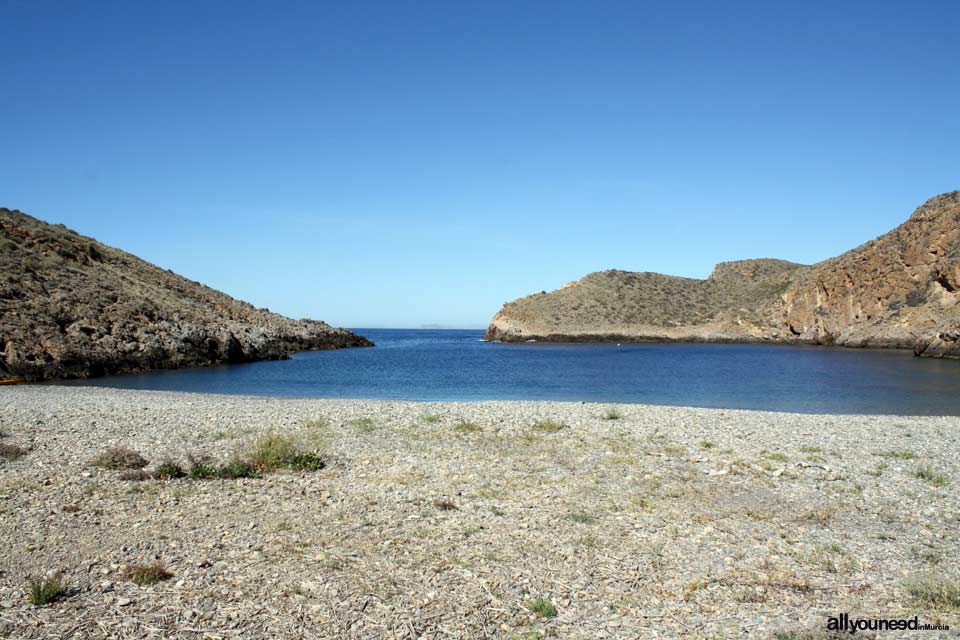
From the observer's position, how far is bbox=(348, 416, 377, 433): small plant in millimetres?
17827

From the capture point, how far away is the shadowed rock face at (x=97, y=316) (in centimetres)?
3794

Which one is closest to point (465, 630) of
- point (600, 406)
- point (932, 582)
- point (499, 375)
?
point (932, 582)

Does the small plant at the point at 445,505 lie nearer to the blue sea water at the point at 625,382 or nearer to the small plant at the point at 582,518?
the small plant at the point at 582,518

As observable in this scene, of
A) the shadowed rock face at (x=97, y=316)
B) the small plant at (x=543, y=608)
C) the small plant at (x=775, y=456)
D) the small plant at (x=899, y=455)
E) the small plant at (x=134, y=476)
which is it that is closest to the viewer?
the small plant at (x=543, y=608)

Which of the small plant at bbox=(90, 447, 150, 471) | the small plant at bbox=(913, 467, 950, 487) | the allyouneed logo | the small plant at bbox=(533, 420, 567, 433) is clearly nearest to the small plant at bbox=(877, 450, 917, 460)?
the small plant at bbox=(913, 467, 950, 487)

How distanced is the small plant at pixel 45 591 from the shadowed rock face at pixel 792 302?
72.2 m

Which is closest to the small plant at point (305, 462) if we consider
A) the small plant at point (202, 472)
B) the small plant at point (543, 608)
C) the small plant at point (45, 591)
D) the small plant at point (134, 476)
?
the small plant at point (202, 472)

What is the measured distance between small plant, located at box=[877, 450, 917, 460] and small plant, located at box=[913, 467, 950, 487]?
121cm

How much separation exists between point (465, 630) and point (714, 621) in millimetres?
2502

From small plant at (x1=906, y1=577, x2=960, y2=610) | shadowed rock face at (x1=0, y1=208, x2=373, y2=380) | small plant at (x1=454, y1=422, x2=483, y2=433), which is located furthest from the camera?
shadowed rock face at (x1=0, y1=208, x2=373, y2=380)

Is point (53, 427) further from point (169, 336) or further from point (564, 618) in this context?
point (169, 336)

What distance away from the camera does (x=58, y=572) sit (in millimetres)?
7195

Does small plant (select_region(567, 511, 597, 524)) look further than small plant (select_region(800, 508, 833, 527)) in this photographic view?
No

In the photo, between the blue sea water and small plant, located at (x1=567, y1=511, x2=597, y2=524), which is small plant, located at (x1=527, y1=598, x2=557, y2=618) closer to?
small plant, located at (x1=567, y1=511, x2=597, y2=524)
